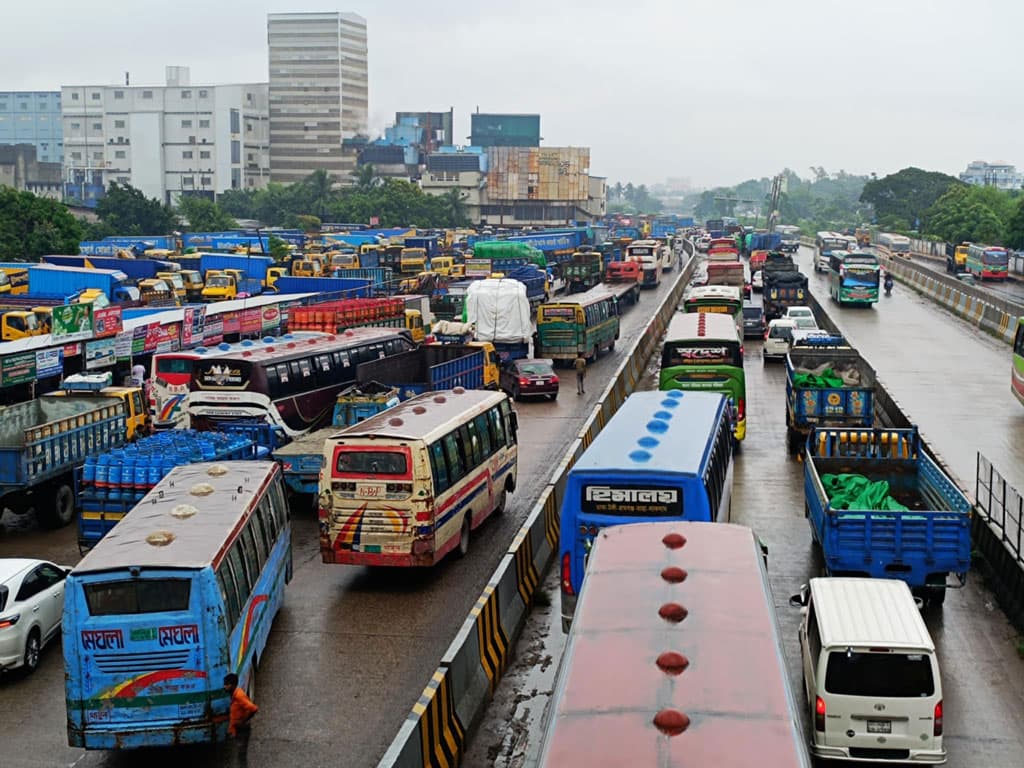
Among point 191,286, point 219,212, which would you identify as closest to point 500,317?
point 191,286

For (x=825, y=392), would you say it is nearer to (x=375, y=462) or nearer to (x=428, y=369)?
(x=428, y=369)

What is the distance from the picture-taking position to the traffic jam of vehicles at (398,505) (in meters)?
11.0

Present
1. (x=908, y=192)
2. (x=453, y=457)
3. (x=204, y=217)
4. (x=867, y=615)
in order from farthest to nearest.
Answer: (x=908, y=192) < (x=204, y=217) < (x=453, y=457) < (x=867, y=615)

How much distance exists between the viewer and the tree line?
78.4 metres

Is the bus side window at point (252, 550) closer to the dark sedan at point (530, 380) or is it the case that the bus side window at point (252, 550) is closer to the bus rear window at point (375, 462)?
the bus rear window at point (375, 462)

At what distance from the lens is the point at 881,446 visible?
20547 millimetres

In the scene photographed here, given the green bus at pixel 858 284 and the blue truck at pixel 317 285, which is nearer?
the blue truck at pixel 317 285

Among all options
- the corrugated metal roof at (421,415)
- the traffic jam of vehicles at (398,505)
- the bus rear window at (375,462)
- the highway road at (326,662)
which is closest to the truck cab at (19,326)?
the traffic jam of vehicles at (398,505)

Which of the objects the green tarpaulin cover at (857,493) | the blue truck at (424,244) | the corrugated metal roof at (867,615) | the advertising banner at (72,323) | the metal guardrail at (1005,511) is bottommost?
the metal guardrail at (1005,511)

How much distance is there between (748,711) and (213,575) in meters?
5.65

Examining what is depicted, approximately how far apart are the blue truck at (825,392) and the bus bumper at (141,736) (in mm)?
17331

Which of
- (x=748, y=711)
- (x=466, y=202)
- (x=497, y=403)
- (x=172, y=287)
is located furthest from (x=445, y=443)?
(x=466, y=202)

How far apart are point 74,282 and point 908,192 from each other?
135 metres

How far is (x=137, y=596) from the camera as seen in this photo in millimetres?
11141
